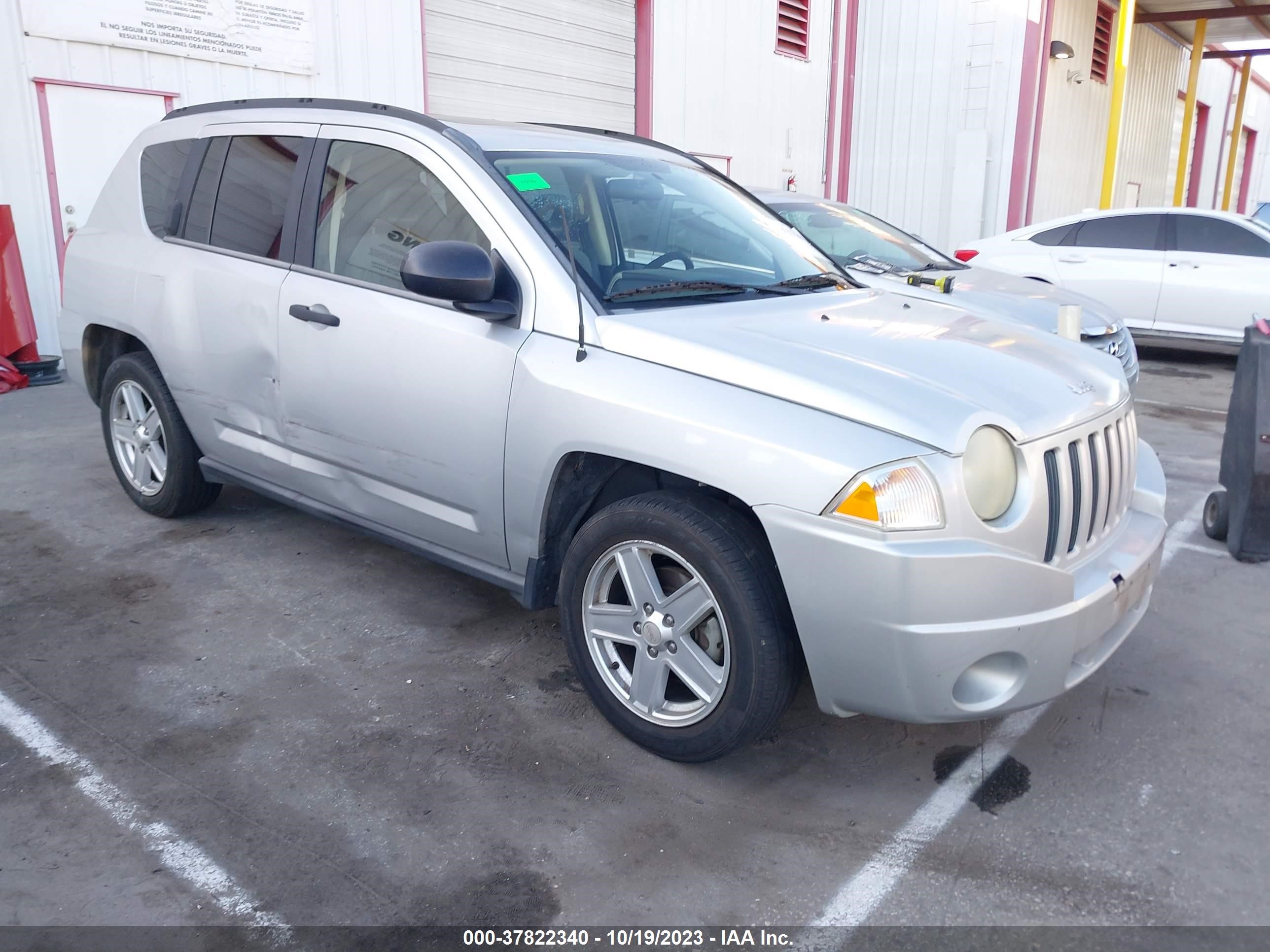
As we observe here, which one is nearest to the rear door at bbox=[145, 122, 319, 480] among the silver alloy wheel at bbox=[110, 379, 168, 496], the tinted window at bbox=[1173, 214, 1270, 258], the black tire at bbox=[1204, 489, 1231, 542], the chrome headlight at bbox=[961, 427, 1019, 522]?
the silver alloy wheel at bbox=[110, 379, 168, 496]

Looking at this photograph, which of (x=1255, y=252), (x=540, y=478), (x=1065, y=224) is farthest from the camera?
(x=1065, y=224)

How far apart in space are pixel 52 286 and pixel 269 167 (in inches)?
223

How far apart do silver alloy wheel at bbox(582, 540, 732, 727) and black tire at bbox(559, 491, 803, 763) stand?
0.11 ft

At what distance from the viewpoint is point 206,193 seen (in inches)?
170

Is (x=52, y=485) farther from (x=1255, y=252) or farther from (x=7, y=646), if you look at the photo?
(x=1255, y=252)

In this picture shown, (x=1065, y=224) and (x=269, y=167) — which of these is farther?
(x=1065, y=224)

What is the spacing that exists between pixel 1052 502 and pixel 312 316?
250 centimetres

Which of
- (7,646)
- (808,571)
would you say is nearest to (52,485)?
(7,646)

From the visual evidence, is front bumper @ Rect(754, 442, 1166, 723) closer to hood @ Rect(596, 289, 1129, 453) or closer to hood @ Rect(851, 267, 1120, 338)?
hood @ Rect(596, 289, 1129, 453)

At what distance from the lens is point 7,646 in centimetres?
362

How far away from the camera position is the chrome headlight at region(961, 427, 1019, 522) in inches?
99.0

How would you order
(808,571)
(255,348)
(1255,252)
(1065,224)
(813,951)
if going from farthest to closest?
1. (1065,224)
2. (1255,252)
3. (255,348)
4. (808,571)
5. (813,951)

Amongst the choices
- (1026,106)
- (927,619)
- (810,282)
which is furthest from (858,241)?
(1026,106)

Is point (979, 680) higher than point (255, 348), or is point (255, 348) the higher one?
point (255, 348)
